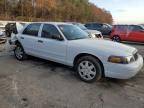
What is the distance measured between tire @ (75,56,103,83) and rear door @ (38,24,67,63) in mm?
654

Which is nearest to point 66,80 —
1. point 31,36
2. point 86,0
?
point 31,36

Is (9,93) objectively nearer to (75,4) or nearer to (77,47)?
(77,47)

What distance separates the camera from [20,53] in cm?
745

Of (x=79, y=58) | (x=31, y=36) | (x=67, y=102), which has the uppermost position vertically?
(x=31, y=36)

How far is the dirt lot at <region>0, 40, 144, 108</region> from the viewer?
3992 mm

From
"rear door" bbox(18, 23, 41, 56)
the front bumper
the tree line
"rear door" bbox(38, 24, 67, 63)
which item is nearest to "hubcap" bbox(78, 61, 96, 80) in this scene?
the front bumper

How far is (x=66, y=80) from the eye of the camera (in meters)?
5.37

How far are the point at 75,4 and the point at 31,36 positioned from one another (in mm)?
66328

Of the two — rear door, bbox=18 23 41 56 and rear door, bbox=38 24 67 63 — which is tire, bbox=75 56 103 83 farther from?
rear door, bbox=18 23 41 56

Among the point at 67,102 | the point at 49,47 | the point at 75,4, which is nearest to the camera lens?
the point at 67,102

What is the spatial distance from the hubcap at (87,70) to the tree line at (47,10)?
109ft

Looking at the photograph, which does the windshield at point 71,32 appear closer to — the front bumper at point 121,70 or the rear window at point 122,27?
the front bumper at point 121,70

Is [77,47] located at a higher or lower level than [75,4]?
lower

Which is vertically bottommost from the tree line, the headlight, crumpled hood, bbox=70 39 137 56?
the headlight
